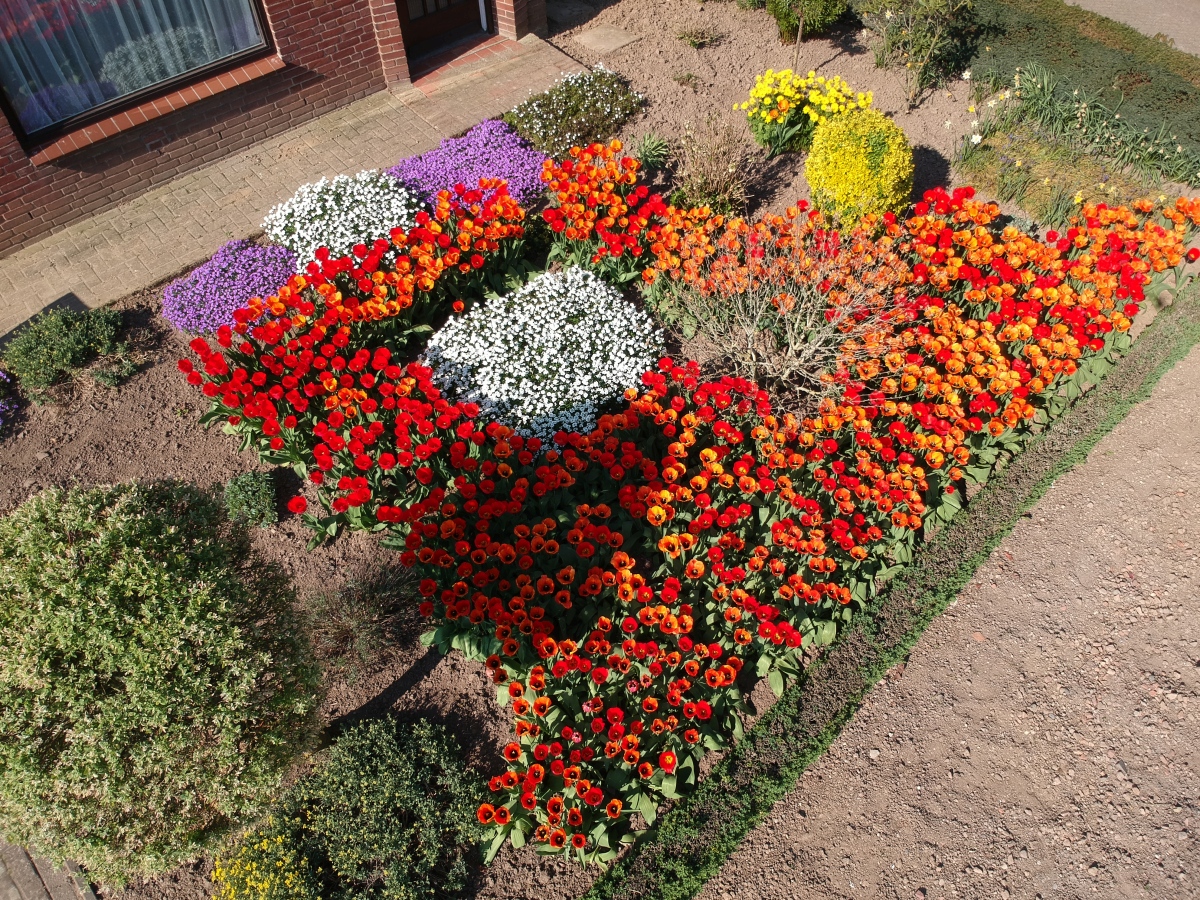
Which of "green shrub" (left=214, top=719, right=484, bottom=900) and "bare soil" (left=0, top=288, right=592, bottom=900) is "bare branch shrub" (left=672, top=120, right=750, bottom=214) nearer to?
"bare soil" (left=0, top=288, right=592, bottom=900)

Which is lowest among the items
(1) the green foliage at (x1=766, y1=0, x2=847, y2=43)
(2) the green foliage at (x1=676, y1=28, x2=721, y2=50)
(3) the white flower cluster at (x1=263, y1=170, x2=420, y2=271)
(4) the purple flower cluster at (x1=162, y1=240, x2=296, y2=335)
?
(4) the purple flower cluster at (x1=162, y1=240, x2=296, y2=335)

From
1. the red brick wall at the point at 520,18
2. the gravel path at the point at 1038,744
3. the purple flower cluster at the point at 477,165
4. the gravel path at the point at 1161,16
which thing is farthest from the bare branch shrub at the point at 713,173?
the gravel path at the point at 1161,16

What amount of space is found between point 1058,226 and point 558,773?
7.51 m

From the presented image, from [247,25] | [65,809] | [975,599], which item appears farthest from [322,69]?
[975,599]

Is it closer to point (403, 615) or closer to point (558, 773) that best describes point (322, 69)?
point (403, 615)

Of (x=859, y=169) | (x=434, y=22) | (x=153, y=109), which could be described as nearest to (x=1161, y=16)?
(x=859, y=169)

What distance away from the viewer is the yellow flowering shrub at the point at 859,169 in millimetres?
7801

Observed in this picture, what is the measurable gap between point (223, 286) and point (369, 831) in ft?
17.1

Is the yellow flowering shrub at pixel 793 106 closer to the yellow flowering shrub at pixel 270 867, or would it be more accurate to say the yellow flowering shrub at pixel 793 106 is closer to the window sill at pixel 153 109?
the window sill at pixel 153 109

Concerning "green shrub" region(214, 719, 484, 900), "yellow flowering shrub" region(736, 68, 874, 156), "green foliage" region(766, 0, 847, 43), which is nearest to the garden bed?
"green shrub" region(214, 719, 484, 900)

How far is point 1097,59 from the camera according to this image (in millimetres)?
9922

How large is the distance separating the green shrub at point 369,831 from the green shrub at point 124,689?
0.55 meters

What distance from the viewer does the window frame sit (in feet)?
26.1

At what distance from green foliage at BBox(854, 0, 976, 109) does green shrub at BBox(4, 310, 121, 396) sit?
31.5 ft
